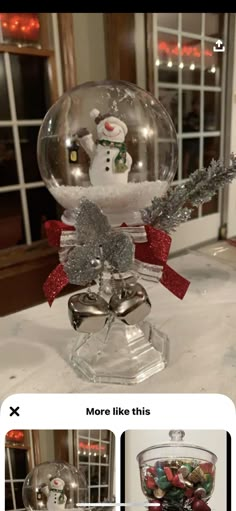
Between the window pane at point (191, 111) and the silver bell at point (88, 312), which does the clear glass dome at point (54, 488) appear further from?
the window pane at point (191, 111)

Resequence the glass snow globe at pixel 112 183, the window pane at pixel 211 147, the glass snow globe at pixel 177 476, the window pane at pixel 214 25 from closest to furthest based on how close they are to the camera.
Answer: the glass snow globe at pixel 177 476, the glass snow globe at pixel 112 183, the window pane at pixel 214 25, the window pane at pixel 211 147

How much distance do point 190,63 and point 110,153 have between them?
115cm

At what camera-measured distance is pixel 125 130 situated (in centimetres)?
42

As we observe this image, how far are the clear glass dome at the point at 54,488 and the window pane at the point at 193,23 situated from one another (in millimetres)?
1223

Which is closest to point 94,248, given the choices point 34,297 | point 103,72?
point 34,297

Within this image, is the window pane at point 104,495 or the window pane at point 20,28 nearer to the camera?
the window pane at point 104,495

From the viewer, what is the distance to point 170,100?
1.43 meters

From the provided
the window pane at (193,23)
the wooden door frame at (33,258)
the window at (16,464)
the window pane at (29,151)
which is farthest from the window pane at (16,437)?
the window pane at (193,23)

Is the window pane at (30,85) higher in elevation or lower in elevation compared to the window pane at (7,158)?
higher

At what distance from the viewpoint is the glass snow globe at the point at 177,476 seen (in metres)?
0.28

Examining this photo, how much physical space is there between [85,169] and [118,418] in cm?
25

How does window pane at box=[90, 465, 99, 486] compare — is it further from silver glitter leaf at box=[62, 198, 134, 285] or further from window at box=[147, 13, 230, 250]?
window at box=[147, 13, 230, 250]

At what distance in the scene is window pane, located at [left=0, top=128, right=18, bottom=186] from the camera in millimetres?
1129

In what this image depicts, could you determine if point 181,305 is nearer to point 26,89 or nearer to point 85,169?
point 85,169
